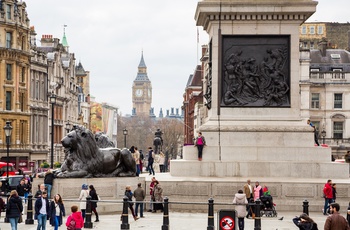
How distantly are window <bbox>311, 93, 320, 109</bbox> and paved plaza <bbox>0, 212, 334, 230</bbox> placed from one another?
191 ft

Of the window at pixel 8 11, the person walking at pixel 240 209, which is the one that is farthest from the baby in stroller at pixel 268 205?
the window at pixel 8 11

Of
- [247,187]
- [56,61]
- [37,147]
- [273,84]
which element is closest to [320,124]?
[37,147]

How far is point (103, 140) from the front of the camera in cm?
3812

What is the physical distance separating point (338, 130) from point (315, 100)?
3.72 meters

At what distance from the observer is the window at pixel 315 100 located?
3580 inches

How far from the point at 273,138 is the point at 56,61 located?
7814 centimetres

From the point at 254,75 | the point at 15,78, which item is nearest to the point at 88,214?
the point at 254,75

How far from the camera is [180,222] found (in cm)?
3017

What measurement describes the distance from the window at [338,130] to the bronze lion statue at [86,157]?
58229mm

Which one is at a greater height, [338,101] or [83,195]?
[338,101]

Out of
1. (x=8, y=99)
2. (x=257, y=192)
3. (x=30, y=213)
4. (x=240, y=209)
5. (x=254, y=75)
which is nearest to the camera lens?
(x=240, y=209)

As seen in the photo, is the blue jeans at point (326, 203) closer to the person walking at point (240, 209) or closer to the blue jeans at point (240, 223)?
the person walking at point (240, 209)

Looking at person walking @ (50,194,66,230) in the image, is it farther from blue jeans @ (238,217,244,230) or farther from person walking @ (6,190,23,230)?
blue jeans @ (238,217,244,230)

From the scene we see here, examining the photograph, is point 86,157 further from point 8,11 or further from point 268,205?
point 8,11
